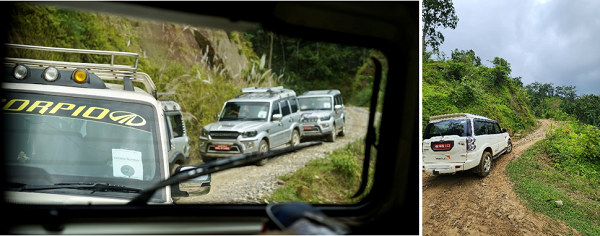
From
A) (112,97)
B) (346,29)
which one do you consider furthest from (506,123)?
(112,97)

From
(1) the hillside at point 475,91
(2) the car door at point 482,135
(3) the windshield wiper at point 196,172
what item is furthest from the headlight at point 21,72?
(2) the car door at point 482,135

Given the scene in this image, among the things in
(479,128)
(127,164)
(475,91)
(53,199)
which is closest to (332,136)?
(127,164)

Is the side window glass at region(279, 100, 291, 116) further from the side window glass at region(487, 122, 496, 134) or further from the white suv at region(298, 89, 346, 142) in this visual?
the side window glass at region(487, 122, 496, 134)

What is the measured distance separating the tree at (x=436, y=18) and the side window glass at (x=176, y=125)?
2.84m

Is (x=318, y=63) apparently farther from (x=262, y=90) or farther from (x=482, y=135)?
(x=482, y=135)

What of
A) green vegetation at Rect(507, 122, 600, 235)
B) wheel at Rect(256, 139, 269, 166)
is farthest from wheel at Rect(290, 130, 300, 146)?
green vegetation at Rect(507, 122, 600, 235)

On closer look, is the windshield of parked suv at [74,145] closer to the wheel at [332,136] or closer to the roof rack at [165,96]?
the roof rack at [165,96]

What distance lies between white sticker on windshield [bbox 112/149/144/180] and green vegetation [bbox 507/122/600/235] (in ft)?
10.9

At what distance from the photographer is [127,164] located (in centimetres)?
142

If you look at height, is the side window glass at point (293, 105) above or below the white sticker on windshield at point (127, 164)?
above

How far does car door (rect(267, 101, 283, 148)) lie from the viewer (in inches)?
59.1

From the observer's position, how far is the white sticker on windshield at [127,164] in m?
1.41

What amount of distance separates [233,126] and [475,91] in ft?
9.74

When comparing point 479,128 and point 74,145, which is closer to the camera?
point 74,145
